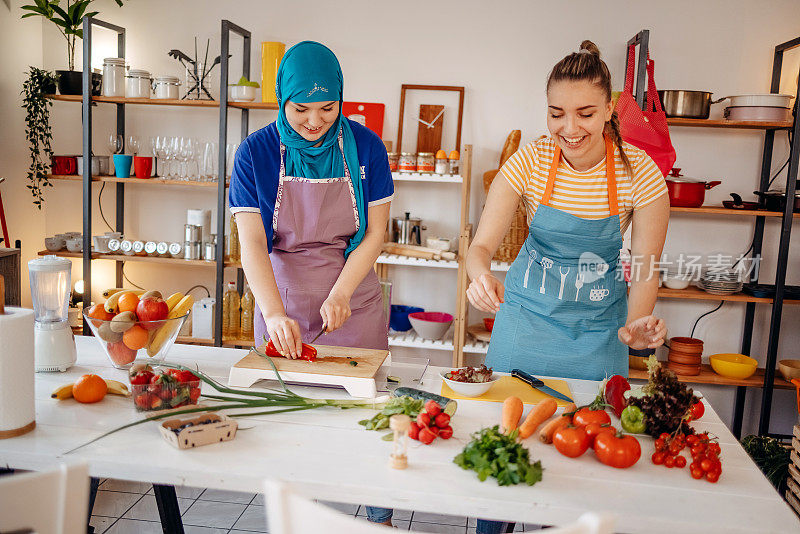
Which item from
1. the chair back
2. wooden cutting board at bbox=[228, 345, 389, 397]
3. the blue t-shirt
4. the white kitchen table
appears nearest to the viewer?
the chair back

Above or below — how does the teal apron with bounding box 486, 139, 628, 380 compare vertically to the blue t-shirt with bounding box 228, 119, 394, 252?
below

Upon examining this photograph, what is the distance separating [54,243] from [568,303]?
10.8 ft

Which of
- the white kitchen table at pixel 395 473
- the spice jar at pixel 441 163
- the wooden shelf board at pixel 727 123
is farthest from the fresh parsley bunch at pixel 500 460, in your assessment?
the wooden shelf board at pixel 727 123

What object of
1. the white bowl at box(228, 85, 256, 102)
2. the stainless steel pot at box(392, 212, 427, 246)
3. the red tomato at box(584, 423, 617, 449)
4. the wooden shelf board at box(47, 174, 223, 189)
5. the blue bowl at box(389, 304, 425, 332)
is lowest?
the blue bowl at box(389, 304, 425, 332)

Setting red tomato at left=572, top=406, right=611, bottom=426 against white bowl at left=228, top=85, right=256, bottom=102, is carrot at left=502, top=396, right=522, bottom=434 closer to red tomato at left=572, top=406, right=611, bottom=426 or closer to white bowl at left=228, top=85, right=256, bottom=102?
red tomato at left=572, top=406, right=611, bottom=426

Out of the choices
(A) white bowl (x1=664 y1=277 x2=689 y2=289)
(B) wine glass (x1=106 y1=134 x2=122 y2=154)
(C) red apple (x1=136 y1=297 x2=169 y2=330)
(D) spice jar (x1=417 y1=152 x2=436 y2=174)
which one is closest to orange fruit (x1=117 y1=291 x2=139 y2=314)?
(C) red apple (x1=136 y1=297 x2=169 y2=330)

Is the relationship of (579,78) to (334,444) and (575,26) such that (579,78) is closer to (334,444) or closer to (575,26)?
(334,444)

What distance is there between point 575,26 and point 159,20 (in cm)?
250

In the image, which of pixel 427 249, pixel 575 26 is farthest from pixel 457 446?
pixel 575 26

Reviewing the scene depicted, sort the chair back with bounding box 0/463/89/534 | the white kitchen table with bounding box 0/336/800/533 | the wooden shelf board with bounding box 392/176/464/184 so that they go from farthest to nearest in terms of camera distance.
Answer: the wooden shelf board with bounding box 392/176/464/184, the white kitchen table with bounding box 0/336/800/533, the chair back with bounding box 0/463/89/534

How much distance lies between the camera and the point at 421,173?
3.99 m

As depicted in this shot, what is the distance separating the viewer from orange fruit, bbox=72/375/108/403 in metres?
1.74

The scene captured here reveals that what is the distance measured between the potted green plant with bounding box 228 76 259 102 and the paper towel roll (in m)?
2.70

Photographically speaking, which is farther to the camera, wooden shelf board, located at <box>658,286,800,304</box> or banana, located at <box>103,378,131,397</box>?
wooden shelf board, located at <box>658,286,800,304</box>
